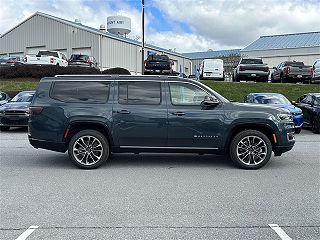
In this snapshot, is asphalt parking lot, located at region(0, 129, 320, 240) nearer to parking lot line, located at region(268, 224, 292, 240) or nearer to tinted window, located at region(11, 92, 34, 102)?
parking lot line, located at region(268, 224, 292, 240)

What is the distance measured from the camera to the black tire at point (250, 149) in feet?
23.6

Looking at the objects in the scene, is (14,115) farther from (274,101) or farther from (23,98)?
(274,101)

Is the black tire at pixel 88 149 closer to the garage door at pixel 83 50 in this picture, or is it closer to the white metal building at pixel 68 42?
the white metal building at pixel 68 42

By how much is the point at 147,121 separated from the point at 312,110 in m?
8.85

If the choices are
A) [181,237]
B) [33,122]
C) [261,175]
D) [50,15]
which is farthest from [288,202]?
[50,15]

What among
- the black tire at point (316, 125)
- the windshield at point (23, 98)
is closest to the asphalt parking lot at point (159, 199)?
the black tire at point (316, 125)

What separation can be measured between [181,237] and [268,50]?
47.6 meters

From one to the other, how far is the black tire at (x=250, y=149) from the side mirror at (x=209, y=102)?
799mm

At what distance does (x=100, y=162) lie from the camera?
720 centimetres

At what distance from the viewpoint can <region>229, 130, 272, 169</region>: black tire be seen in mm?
7185

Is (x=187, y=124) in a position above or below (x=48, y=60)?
below

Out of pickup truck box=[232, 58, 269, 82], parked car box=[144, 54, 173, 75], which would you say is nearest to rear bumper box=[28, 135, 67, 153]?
pickup truck box=[232, 58, 269, 82]

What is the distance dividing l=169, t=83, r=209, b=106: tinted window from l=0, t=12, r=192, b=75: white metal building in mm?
30500

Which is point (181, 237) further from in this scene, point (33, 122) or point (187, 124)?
point (33, 122)
